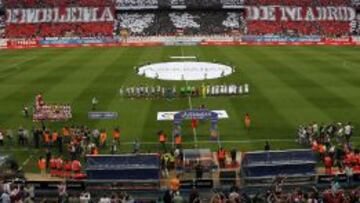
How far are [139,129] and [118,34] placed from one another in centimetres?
6591

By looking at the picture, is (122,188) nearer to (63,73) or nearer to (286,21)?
(63,73)

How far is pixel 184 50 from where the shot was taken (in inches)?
3091

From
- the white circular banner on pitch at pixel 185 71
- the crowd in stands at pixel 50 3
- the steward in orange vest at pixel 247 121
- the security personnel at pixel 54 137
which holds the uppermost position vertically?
the crowd in stands at pixel 50 3

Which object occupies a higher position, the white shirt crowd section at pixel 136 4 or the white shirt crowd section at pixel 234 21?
the white shirt crowd section at pixel 136 4

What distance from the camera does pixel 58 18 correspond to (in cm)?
10288

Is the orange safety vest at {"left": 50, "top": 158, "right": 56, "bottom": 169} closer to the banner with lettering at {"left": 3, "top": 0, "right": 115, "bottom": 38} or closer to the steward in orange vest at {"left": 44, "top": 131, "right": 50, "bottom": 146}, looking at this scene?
the steward in orange vest at {"left": 44, "top": 131, "right": 50, "bottom": 146}

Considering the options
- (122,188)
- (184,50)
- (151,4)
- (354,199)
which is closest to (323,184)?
(354,199)

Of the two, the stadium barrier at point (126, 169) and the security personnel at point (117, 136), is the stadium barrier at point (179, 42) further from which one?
the stadium barrier at point (126, 169)

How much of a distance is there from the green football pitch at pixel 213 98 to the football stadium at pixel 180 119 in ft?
0.42

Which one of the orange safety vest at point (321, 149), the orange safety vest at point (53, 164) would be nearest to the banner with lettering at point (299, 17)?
the orange safety vest at point (321, 149)

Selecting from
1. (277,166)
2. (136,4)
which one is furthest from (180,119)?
(136,4)

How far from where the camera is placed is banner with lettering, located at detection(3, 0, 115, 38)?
10075 cm

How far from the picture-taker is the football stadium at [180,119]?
26188mm

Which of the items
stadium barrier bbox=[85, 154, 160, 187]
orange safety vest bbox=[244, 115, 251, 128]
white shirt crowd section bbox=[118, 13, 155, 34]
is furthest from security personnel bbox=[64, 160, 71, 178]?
white shirt crowd section bbox=[118, 13, 155, 34]
